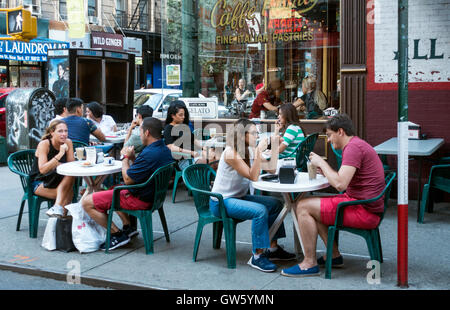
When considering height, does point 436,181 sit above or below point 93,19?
below

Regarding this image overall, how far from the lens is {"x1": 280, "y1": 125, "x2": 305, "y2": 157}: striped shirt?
7375 mm

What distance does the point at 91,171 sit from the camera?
5.70 metres

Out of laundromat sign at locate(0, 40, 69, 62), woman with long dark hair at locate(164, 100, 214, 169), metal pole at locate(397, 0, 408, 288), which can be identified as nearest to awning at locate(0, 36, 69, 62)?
laundromat sign at locate(0, 40, 69, 62)

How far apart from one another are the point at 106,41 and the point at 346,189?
19.7m

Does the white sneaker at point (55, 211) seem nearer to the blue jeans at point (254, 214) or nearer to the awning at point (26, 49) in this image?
the blue jeans at point (254, 214)

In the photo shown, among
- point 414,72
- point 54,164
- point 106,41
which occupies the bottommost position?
point 54,164

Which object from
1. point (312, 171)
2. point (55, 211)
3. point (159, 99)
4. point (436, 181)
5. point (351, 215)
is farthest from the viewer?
point (159, 99)

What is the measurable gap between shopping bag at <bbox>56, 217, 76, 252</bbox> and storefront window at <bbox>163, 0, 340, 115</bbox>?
5455 millimetres

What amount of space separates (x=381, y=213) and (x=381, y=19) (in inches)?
163

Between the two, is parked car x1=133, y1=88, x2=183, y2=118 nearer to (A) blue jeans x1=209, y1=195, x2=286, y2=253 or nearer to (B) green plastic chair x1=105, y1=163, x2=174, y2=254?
(B) green plastic chair x1=105, y1=163, x2=174, y2=254

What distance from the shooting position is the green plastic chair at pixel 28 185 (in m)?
6.27

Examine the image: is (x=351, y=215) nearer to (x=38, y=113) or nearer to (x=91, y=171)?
(x=91, y=171)

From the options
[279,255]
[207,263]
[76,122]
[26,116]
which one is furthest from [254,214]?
[26,116]
